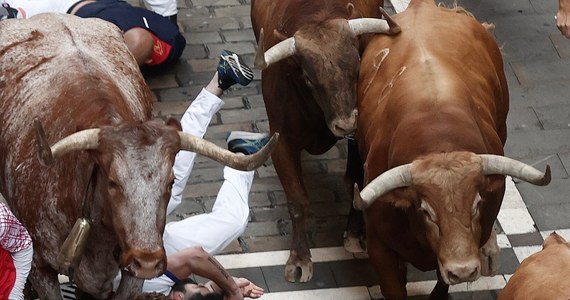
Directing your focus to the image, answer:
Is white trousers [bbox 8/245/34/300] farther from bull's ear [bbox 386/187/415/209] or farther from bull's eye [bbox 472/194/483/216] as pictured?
bull's eye [bbox 472/194/483/216]

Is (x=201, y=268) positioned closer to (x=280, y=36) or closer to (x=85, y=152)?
(x=85, y=152)

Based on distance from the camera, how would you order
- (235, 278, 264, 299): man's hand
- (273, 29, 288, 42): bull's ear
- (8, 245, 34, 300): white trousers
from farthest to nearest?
(273, 29, 288, 42): bull's ear
(235, 278, 264, 299): man's hand
(8, 245, 34, 300): white trousers

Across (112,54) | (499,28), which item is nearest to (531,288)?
(112,54)

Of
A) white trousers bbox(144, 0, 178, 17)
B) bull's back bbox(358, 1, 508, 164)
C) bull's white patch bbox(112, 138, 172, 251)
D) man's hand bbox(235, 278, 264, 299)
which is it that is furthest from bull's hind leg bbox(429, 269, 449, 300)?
white trousers bbox(144, 0, 178, 17)

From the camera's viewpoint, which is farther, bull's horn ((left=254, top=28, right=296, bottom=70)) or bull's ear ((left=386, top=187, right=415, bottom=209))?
bull's horn ((left=254, top=28, right=296, bottom=70))

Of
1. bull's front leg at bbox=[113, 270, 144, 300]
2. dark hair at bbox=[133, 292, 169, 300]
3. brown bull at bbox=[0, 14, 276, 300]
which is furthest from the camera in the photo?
dark hair at bbox=[133, 292, 169, 300]

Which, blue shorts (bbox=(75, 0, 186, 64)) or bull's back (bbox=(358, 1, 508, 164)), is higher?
bull's back (bbox=(358, 1, 508, 164))

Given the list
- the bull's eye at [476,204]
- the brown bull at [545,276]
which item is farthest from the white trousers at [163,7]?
the brown bull at [545,276]

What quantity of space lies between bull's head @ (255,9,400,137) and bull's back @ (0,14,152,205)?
96 cm

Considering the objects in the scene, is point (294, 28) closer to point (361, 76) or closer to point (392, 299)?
point (361, 76)

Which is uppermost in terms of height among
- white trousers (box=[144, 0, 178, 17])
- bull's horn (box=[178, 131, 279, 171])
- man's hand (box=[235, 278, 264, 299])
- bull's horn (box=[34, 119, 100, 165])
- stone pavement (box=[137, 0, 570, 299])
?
bull's horn (box=[34, 119, 100, 165])

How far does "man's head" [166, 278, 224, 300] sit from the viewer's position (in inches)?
264

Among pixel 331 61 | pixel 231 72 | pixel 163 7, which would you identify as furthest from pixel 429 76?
pixel 163 7

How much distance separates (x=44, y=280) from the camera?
22.3 ft
